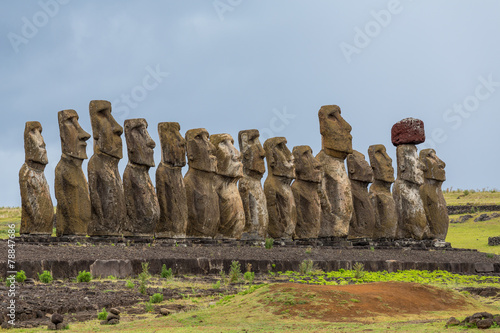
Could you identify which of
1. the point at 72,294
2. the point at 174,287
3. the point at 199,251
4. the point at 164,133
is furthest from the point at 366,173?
the point at 72,294

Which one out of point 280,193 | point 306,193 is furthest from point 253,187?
point 306,193

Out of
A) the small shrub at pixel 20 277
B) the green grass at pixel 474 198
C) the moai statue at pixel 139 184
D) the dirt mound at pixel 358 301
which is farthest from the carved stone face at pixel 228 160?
the green grass at pixel 474 198

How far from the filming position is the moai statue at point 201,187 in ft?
61.8

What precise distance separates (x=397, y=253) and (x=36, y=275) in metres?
12.0

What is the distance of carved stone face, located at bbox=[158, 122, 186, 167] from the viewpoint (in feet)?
61.0

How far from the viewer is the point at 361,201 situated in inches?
925

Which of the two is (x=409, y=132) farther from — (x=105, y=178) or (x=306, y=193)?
(x=105, y=178)

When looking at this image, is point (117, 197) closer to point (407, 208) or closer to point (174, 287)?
point (174, 287)

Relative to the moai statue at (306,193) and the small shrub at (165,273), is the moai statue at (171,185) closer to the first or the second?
the moai statue at (306,193)

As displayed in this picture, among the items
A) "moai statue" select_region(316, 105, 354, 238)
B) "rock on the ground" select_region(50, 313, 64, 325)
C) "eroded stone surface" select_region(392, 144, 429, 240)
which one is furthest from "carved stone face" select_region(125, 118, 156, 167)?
"rock on the ground" select_region(50, 313, 64, 325)

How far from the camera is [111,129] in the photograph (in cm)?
1786

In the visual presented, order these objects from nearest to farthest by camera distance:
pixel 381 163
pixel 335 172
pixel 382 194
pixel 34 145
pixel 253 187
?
pixel 34 145 → pixel 253 187 → pixel 335 172 → pixel 382 194 → pixel 381 163

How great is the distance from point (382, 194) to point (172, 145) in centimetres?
861

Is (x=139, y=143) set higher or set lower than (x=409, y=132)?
lower
